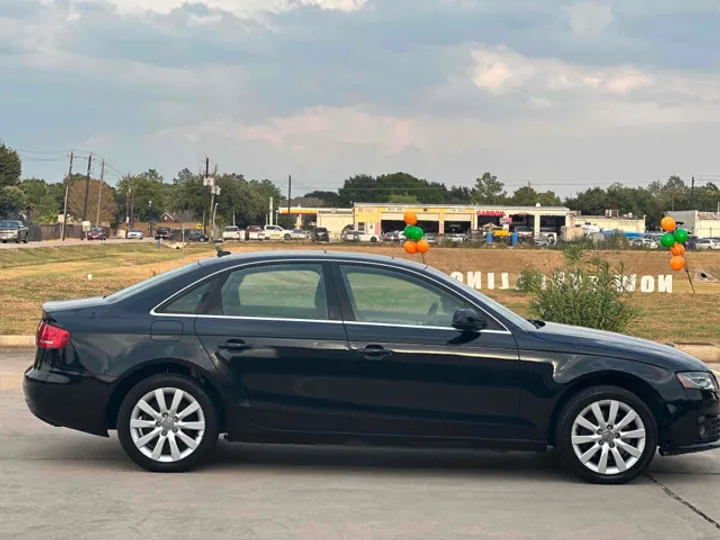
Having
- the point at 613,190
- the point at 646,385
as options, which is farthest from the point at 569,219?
the point at 646,385

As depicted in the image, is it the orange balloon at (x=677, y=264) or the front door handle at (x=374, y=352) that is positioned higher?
the orange balloon at (x=677, y=264)

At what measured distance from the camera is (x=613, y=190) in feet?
551

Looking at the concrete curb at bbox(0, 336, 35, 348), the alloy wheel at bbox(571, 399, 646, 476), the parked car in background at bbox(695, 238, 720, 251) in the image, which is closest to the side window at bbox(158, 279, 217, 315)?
the alloy wheel at bbox(571, 399, 646, 476)

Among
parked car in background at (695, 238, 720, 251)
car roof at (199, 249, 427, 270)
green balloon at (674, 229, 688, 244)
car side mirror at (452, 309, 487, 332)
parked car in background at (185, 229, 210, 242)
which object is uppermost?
parked car in background at (695, 238, 720, 251)

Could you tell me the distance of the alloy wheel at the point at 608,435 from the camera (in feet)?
23.6

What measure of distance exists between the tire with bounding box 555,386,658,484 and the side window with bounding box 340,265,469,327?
1.07 metres

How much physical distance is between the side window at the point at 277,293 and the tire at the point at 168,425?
0.64 m

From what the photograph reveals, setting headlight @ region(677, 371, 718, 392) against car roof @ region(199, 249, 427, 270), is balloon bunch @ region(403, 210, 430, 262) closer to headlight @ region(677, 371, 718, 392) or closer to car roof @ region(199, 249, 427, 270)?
car roof @ region(199, 249, 427, 270)

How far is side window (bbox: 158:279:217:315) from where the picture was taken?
7.44 meters

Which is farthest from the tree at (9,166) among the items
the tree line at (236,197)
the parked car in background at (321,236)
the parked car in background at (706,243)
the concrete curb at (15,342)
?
the concrete curb at (15,342)

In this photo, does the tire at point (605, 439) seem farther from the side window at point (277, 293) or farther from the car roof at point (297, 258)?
the side window at point (277, 293)

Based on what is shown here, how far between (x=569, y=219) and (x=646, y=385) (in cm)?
12560

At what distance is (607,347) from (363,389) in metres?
1.74

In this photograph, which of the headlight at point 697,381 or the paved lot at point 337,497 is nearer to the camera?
the paved lot at point 337,497
